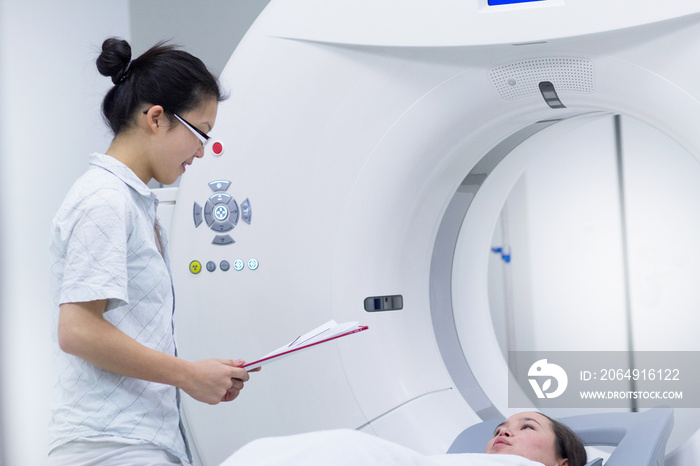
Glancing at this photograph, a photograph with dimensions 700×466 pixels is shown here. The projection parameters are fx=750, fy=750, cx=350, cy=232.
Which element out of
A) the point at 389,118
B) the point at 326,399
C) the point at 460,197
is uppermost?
the point at 389,118

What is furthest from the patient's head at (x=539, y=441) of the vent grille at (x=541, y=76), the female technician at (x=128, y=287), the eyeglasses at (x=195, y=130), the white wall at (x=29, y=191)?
the white wall at (x=29, y=191)

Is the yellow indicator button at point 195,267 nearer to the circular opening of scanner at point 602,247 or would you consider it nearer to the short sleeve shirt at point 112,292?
the short sleeve shirt at point 112,292

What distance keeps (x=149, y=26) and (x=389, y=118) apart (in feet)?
3.48

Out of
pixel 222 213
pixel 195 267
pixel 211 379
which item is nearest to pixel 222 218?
pixel 222 213

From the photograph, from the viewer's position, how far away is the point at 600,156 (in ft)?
11.1

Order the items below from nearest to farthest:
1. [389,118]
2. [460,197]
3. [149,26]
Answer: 1. [389,118]
2. [460,197]
3. [149,26]

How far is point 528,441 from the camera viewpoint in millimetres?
1502

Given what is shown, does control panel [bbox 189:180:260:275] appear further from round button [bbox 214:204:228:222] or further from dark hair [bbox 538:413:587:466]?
dark hair [bbox 538:413:587:466]

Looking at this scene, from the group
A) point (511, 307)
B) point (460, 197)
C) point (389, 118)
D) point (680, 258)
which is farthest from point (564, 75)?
point (511, 307)

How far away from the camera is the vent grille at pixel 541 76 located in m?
1.43

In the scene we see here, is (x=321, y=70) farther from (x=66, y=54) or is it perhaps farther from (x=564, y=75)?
(x=66, y=54)

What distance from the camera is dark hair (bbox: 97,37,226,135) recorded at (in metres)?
1.22

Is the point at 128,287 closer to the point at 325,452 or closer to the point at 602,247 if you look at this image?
the point at 325,452

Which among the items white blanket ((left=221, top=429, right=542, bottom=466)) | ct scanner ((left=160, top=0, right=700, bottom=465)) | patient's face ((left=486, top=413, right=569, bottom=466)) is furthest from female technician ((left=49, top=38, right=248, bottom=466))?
patient's face ((left=486, top=413, right=569, bottom=466))
